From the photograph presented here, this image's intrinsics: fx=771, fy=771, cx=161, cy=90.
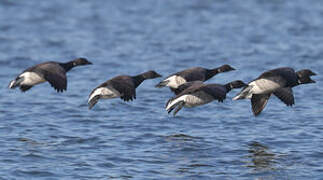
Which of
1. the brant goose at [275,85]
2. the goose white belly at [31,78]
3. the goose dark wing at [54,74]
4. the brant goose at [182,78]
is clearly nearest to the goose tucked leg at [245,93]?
the brant goose at [275,85]

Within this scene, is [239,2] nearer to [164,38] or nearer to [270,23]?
[270,23]

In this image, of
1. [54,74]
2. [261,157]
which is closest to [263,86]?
[261,157]

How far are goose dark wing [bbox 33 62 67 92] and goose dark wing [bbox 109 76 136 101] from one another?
1030 mm

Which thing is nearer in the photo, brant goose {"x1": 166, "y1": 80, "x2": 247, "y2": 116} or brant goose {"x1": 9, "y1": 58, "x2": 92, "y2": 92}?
brant goose {"x1": 166, "y1": 80, "x2": 247, "y2": 116}

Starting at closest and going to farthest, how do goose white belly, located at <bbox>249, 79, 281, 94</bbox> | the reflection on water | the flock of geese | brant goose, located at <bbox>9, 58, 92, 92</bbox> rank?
the reflection on water
the flock of geese
brant goose, located at <bbox>9, 58, 92, 92</bbox>
goose white belly, located at <bbox>249, 79, 281, 94</bbox>

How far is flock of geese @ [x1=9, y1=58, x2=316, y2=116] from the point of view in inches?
629

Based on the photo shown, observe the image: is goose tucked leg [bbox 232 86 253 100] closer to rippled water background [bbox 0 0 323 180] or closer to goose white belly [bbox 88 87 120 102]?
rippled water background [bbox 0 0 323 180]

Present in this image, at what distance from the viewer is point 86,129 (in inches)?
690

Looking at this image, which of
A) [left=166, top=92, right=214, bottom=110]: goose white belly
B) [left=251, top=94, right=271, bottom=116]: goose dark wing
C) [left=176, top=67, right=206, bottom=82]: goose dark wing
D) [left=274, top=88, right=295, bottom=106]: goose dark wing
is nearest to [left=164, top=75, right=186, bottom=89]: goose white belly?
[left=176, top=67, right=206, bottom=82]: goose dark wing

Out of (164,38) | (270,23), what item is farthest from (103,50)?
(270,23)

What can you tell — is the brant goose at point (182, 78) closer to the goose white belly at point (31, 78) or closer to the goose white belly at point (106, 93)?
the goose white belly at point (106, 93)

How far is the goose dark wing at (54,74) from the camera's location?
636 inches

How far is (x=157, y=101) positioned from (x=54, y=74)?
4.94 meters

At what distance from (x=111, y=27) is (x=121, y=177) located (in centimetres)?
2047
